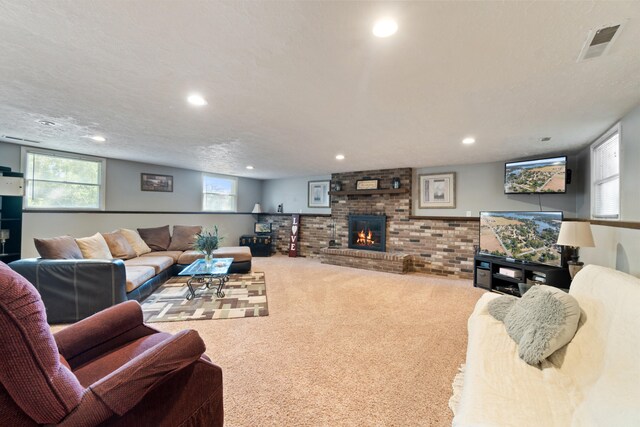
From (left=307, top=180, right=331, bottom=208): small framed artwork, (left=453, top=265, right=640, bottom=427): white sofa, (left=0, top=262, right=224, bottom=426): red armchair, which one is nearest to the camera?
(left=0, top=262, right=224, bottom=426): red armchair

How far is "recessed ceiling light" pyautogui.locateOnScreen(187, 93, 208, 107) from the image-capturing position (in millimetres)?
2209

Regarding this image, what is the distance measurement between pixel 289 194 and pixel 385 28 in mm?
6415

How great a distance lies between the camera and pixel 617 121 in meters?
2.58

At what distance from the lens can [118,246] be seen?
165 inches

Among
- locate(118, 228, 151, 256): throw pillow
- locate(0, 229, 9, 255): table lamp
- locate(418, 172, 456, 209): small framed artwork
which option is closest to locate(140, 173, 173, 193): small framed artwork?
locate(118, 228, 151, 256): throw pillow

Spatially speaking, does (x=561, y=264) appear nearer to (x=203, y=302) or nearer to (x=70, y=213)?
(x=203, y=302)

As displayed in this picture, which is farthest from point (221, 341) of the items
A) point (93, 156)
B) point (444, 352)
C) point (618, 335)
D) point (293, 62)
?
point (93, 156)

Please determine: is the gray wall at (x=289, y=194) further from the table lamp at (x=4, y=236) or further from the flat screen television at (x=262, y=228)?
the table lamp at (x=4, y=236)

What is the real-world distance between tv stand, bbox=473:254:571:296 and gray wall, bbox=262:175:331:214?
3.72 meters

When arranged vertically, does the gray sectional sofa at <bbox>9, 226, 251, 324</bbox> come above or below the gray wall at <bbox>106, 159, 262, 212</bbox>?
below

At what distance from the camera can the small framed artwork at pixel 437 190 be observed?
16.9ft

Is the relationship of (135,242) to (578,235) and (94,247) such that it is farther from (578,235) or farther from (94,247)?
(578,235)

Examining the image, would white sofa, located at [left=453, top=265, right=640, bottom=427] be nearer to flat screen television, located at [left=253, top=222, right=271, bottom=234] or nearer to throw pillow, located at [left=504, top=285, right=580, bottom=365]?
throw pillow, located at [left=504, top=285, right=580, bottom=365]

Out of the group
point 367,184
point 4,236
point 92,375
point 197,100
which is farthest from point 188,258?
point 367,184
